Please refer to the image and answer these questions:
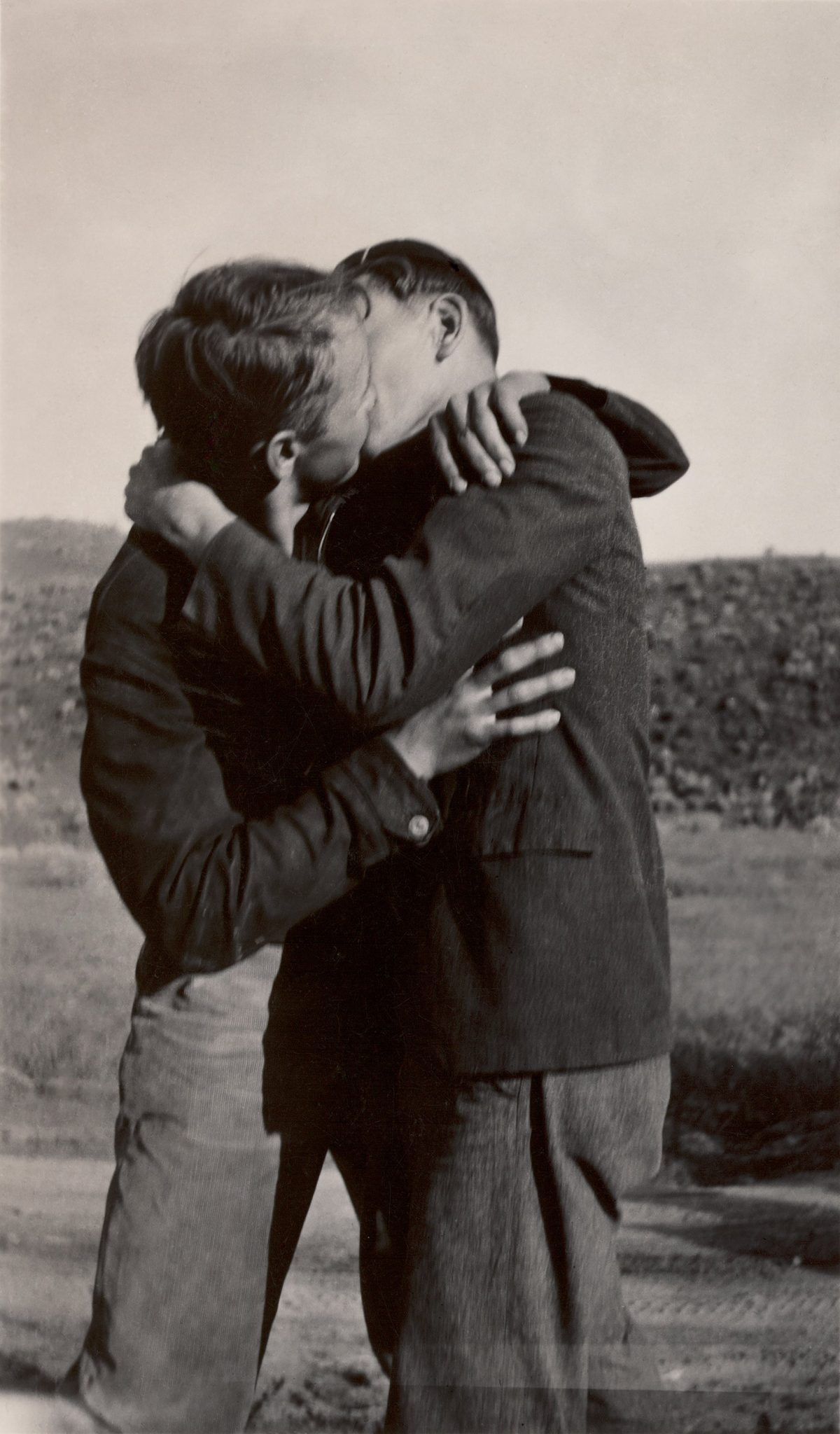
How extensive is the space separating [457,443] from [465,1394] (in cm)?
152

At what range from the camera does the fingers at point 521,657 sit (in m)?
2.05

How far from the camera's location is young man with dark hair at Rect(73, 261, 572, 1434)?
84.7 inches

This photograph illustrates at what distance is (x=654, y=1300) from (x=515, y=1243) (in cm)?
83

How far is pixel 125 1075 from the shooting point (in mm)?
2395

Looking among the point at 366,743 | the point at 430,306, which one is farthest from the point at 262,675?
the point at 430,306

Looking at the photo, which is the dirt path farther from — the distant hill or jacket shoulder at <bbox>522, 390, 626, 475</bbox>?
jacket shoulder at <bbox>522, 390, 626, 475</bbox>

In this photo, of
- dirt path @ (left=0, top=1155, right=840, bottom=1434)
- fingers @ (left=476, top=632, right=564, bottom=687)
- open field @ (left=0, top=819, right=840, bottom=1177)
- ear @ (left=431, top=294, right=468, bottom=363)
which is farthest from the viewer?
open field @ (left=0, top=819, right=840, bottom=1177)

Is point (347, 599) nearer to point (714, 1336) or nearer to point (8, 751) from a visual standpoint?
point (8, 751)

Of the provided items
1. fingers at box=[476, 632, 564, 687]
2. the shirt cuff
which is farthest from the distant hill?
the shirt cuff

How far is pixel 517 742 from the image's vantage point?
2039mm

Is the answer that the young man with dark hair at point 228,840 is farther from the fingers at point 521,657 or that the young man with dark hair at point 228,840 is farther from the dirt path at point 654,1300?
the dirt path at point 654,1300

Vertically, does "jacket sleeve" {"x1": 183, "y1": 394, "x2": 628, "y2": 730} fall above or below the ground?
above

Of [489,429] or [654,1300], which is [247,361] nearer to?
[489,429]

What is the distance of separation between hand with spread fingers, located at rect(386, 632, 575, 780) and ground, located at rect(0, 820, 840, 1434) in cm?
93
